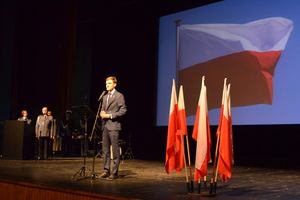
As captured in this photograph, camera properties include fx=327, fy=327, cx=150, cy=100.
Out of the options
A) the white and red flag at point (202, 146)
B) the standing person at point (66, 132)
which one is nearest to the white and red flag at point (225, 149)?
the white and red flag at point (202, 146)

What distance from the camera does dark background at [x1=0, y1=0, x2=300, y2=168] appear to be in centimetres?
923

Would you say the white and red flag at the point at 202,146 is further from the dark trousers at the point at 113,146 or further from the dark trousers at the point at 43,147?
the dark trousers at the point at 43,147

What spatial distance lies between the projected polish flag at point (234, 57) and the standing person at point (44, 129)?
136 inches

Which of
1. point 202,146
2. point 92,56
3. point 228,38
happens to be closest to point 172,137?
point 202,146

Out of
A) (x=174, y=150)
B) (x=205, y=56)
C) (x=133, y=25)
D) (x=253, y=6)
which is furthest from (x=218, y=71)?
(x=174, y=150)

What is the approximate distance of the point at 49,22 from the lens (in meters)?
10.8

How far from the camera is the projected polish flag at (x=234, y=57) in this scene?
6773 mm

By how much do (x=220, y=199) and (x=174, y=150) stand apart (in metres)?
0.64

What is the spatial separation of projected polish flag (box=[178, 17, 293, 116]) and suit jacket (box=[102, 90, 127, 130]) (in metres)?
3.58

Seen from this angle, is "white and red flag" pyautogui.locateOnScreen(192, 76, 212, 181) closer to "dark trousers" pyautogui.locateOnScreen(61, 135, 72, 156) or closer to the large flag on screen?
the large flag on screen

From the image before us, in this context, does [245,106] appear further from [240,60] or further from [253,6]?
[253,6]

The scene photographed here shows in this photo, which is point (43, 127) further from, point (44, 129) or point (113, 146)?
point (113, 146)

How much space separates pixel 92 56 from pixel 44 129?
10.9 feet

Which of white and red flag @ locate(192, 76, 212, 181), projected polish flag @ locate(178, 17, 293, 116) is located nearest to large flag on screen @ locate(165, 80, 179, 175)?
white and red flag @ locate(192, 76, 212, 181)
